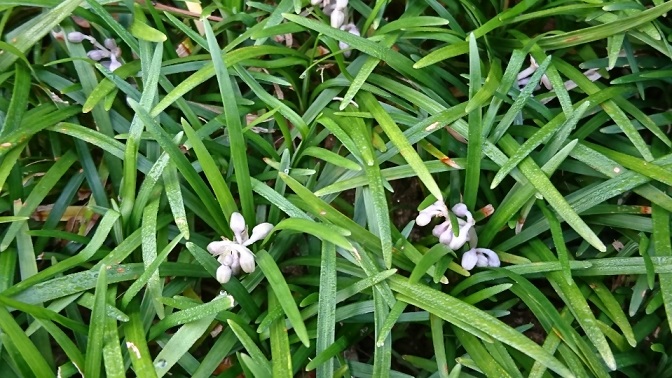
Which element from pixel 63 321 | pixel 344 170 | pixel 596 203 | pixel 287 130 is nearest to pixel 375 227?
pixel 344 170

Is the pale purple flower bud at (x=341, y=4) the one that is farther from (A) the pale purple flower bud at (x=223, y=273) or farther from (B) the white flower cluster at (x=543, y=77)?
(A) the pale purple flower bud at (x=223, y=273)

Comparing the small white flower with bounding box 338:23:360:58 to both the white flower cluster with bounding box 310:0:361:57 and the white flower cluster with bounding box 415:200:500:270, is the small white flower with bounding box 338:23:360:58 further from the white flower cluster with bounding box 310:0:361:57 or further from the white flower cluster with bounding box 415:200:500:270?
the white flower cluster with bounding box 415:200:500:270

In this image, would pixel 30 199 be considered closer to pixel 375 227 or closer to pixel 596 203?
pixel 375 227

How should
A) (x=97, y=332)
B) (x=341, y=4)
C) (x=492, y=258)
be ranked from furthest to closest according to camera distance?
(x=341, y=4) → (x=492, y=258) → (x=97, y=332)

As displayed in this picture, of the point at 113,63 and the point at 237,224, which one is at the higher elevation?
the point at 113,63

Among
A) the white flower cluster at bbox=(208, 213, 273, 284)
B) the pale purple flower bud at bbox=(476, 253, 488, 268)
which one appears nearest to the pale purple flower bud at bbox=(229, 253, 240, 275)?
the white flower cluster at bbox=(208, 213, 273, 284)

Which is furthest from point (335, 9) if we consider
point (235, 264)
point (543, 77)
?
point (235, 264)

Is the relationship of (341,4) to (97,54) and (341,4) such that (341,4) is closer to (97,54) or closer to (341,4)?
(341,4)
